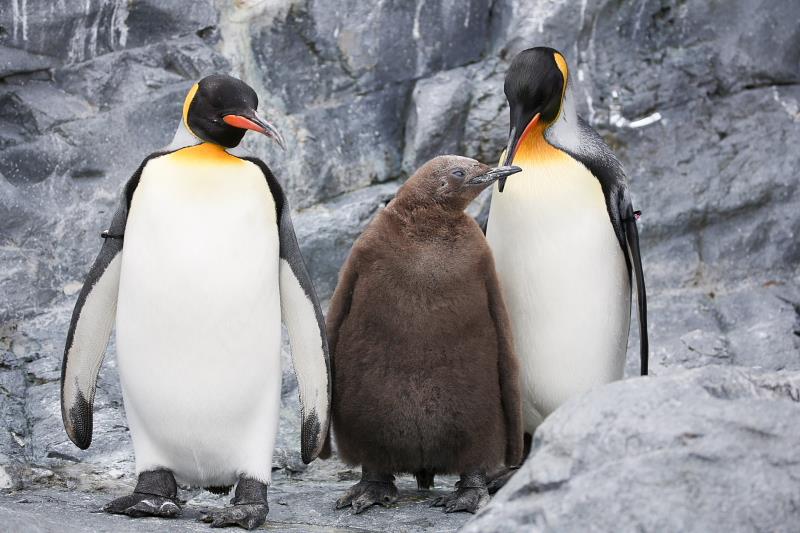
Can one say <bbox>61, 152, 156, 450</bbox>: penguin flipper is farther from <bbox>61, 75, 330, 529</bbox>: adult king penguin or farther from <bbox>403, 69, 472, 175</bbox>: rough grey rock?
<bbox>403, 69, 472, 175</bbox>: rough grey rock

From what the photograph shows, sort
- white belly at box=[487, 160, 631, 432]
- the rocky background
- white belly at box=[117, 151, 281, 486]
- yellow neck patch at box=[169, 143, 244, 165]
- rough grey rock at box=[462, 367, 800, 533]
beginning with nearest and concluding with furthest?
rough grey rock at box=[462, 367, 800, 533] < white belly at box=[117, 151, 281, 486] < yellow neck patch at box=[169, 143, 244, 165] < white belly at box=[487, 160, 631, 432] < the rocky background

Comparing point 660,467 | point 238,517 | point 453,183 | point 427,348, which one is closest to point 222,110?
point 453,183

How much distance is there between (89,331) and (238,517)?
0.85 metres

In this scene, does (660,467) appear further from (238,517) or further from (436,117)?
(436,117)

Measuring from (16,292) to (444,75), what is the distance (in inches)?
90.6

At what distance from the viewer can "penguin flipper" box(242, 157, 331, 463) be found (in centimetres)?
360

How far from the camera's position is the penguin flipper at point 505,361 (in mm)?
3617

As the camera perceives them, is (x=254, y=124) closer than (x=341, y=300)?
Yes

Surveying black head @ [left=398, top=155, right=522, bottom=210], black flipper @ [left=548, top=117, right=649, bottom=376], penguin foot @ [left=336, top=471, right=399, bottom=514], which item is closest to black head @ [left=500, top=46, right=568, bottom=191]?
black flipper @ [left=548, top=117, right=649, bottom=376]

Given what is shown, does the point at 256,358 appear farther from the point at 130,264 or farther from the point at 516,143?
the point at 516,143

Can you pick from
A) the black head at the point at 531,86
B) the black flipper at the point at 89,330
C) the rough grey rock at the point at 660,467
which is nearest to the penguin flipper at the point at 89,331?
the black flipper at the point at 89,330

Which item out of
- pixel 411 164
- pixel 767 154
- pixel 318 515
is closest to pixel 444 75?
pixel 411 164

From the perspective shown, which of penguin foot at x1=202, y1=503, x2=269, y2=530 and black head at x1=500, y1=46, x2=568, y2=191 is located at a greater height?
black head at x1=500, y1=46, x2=568, y2=191

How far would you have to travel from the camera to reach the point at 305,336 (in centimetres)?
364
